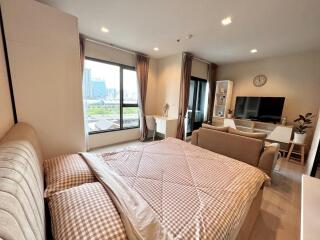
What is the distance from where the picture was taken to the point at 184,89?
4184 millimetres

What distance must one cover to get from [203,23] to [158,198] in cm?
268

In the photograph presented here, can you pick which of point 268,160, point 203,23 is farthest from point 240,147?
point 203,23

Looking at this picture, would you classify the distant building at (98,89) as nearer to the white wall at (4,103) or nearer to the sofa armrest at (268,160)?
the white wall at (4,103)

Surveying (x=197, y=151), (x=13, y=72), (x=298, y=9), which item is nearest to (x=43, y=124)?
(x=13, y=72)

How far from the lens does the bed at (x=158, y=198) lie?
0.75m

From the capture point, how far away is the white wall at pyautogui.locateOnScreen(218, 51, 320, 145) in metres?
3.59

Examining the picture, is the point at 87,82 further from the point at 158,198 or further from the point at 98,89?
the point at 158,198

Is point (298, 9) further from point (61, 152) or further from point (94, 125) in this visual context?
point (94, 125)

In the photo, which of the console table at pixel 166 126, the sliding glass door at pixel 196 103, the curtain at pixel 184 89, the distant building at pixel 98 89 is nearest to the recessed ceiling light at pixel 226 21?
the curtain at pixel 184 89

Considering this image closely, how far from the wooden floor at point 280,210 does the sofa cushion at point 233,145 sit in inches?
22.2

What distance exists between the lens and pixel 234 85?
4949mm

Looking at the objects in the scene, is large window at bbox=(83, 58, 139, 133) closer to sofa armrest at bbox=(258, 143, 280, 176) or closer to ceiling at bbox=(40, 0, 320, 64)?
ceiling at bbox=(40, 0, 320, 64)

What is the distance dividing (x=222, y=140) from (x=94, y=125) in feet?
9.91

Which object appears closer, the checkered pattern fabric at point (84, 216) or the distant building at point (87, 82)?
the checkered pattern fabric at point (84, 216)
